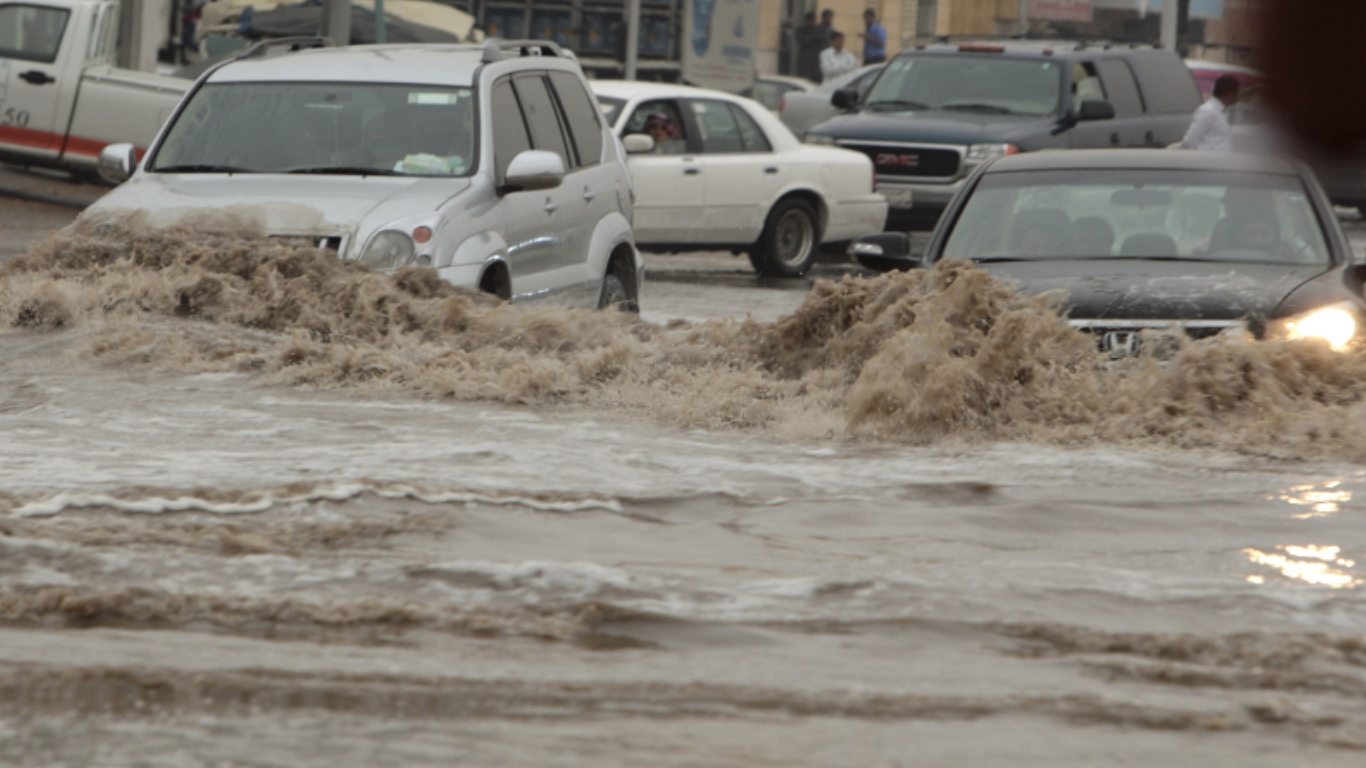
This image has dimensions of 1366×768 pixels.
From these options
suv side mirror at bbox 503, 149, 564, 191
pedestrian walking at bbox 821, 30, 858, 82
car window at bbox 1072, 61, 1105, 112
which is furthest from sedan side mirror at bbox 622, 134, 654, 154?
pedestrian walking at bbox 821, 30, 858, 82

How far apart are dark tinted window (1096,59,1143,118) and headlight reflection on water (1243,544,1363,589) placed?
12566 mm

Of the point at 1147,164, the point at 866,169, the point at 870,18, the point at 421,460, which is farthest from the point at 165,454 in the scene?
the point at 870,18

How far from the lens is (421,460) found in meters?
5.73

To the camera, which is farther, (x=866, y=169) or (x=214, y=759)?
(x=866, y=169)

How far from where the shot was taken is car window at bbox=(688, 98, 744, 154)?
1458 cm

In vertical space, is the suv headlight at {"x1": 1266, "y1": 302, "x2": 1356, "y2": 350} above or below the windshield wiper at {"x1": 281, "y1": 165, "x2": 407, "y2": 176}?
below

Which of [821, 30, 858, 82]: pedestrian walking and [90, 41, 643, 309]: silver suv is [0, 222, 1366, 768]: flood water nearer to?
[90, 41, 643, 309]: silver suv

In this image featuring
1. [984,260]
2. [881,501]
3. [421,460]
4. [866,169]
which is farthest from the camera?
[866,169]

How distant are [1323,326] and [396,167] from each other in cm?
408

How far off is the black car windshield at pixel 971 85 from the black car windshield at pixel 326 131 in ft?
29.5

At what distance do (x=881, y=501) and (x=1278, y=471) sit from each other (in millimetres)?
1453

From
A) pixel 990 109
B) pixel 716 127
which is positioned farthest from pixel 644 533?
pixel 990 109

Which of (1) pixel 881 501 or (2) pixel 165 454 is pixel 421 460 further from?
(1) pixel 881 501

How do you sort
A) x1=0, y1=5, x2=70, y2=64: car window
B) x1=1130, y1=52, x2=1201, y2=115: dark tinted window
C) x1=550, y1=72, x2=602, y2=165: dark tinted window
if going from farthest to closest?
1. x1=1130, y1=52, x2=1201, y2=115: dark tinted window
2. x1=0, y1=5, x2=70, y2=64: car window
3. x1=550, y1=72, x2=602, y2=165: dark tinted window
